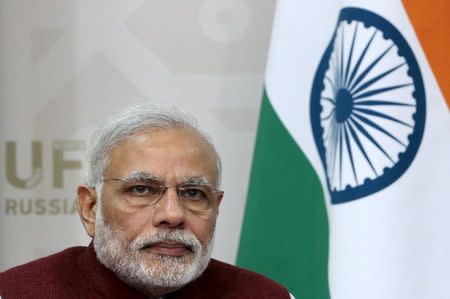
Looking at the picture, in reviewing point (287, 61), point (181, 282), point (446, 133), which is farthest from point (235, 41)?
point (181, 282)

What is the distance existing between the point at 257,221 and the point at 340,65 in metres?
0.55

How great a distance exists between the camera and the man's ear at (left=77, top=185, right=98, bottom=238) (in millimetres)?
1661

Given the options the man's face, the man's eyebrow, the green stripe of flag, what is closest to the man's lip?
the man's face

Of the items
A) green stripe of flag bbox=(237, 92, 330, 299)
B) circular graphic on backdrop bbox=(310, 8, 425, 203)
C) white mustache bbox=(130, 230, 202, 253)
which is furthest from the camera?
green stripe of flag bbox=(237, 92, 330, 299)

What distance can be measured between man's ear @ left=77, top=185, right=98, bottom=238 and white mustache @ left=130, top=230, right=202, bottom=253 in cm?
15

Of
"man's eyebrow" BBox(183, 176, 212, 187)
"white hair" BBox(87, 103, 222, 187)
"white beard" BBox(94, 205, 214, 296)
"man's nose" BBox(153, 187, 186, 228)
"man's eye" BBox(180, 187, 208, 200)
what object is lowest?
"white beard" BBox(94, 205, 214, 296)

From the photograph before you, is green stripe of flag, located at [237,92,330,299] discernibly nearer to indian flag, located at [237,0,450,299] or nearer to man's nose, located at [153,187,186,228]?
indian flag, located at [237,0,450,299]

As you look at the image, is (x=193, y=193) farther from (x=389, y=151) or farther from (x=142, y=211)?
(x=389, y=151)

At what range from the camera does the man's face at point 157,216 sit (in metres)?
1.55

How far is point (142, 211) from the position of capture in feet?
5.12

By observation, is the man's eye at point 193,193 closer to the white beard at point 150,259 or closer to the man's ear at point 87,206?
the white beard at point 150,259

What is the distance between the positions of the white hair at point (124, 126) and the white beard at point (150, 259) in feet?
0.29

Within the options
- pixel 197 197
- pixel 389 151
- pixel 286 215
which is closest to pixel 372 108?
pixel 389 151

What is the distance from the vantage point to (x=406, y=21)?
7.22ft
